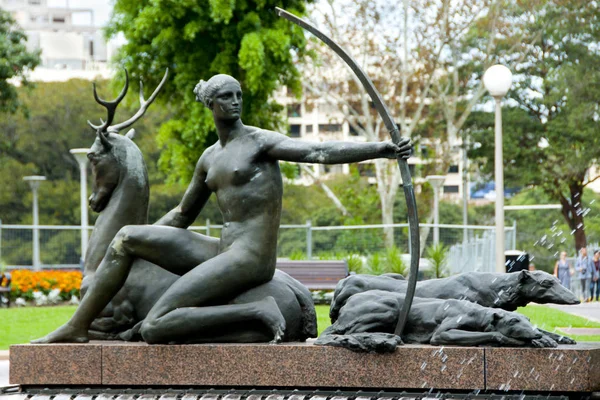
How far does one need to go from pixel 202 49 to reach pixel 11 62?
652 cm

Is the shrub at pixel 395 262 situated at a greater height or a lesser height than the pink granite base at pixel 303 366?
lesser

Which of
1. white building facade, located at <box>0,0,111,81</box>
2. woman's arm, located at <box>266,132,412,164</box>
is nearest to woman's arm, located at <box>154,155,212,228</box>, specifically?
woman's arm, located at <box>266,132,412,164</box>

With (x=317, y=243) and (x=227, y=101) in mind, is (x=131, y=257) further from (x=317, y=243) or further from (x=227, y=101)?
(x=317, y=243)

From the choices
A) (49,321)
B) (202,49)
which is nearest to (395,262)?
(49,321)

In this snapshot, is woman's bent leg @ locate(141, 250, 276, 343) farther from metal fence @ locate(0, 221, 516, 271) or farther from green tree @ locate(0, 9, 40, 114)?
green tree @ locate(0, 9, 40, 114)

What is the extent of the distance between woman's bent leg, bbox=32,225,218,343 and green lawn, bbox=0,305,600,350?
621cm

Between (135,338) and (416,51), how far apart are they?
28822 millimetres

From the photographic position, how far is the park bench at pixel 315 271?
19859mm

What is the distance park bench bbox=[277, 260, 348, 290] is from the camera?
19.9 meters

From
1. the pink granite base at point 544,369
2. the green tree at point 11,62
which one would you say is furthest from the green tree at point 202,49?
the pink granite base at point 544,369

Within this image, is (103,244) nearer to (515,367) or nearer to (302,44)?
(515,367)

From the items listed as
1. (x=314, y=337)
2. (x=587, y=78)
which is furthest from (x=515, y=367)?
(x=587, y=78)

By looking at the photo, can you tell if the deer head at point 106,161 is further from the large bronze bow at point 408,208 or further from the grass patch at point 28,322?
the grass patch at point 28,322

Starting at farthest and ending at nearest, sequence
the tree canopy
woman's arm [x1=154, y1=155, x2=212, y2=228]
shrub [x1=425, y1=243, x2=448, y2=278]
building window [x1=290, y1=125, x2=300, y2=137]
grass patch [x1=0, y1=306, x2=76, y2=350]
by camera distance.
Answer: building window [x1=290, y1=125, x2=300, y2=137], the tree canopy, shrub [x1=425, y1=243, x2=448, y2=278], grass patch [x1=0, y1=306, x2=76, y2=350], woman's arm [x1=154, y1=155, x2=212, y2=228]
